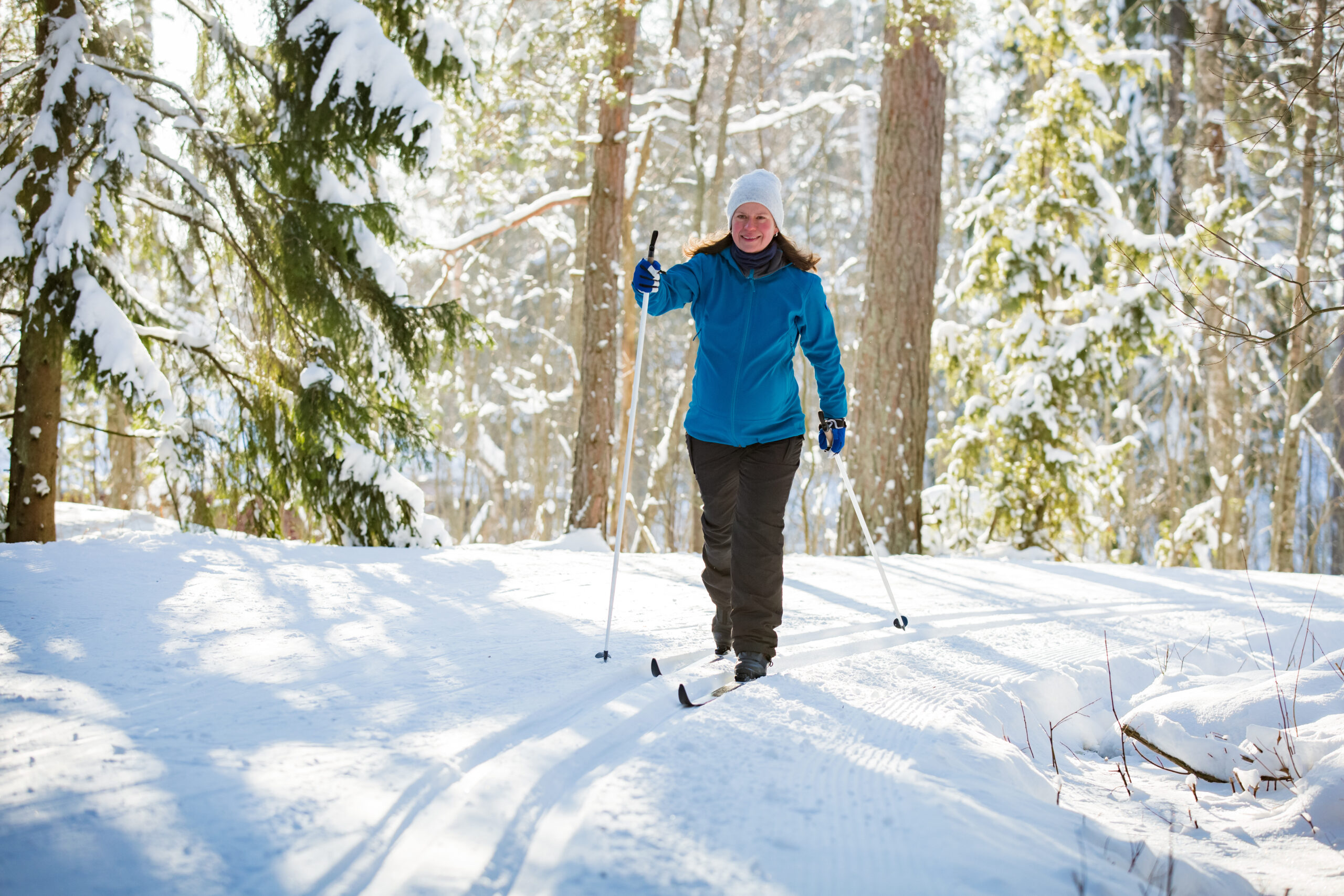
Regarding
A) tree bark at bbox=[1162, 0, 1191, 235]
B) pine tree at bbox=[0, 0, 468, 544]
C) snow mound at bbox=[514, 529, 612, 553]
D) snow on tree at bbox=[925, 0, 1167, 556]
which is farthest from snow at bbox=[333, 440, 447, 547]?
tree bark at bbox=[1162, 0, 1191, 235]

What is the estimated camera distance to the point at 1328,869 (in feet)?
5.31

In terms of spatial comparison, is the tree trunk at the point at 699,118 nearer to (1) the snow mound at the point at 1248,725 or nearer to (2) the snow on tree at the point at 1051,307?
(2) the snow on tree at the point at 1051,307

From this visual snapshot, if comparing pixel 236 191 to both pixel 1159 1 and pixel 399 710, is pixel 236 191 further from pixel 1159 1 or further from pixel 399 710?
pixel 1159 1

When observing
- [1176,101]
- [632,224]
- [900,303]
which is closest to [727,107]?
[632,224]

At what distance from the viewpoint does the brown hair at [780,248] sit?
2.79 m

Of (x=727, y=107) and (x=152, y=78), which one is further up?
(x=727, y=107)

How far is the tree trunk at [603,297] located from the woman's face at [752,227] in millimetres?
5060

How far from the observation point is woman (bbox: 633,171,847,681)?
2697 millimetres

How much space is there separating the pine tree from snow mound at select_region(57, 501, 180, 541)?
1.35 metres

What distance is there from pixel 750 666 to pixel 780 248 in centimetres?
142

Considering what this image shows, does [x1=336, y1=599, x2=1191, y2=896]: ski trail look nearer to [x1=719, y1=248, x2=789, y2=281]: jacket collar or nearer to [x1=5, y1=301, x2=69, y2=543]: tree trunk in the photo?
[x1=719, y1=248, x2=789, y2=281]: jacket collar

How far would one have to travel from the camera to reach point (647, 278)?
110 inches

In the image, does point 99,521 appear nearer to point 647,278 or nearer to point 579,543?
point 579,543

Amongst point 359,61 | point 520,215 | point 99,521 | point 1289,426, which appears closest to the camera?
point 359,61
